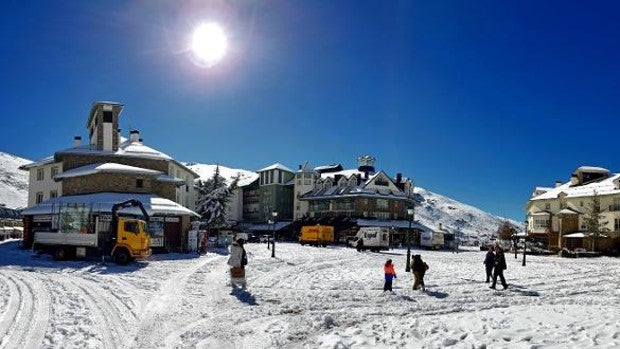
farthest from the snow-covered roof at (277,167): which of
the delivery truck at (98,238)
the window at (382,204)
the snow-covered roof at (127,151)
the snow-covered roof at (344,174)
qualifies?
the delivery truck at (98,238)

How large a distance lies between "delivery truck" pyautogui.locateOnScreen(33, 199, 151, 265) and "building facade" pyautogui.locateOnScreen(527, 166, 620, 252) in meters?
46.1

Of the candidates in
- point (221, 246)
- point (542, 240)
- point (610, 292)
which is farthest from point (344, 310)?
point (542, 240)

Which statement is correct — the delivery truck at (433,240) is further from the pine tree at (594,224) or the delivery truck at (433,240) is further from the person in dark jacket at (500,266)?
the person in dark jacket at (500,266)

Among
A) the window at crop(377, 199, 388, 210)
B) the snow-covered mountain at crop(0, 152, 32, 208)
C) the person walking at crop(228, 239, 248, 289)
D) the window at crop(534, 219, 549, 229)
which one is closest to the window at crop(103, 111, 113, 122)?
the person walking at crop(228, 239, 248, 289)

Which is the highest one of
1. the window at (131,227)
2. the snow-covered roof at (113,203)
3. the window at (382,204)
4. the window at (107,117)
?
the window at (107,117)

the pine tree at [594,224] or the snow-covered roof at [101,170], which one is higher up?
the snow-covered roof at [101,170]

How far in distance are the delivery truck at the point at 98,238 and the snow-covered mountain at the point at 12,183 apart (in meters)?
109

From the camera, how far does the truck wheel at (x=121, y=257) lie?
1010 inches

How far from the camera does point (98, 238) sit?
27.4 meters

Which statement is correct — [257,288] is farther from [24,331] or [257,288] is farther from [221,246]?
[221,246]

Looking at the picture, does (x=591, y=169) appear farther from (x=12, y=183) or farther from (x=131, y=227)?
(x=12, y=183)

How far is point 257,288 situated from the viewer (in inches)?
753

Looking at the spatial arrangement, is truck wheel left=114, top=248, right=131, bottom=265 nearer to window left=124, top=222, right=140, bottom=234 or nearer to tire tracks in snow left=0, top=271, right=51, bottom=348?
window left=124, top=222, right=140, bottom=234

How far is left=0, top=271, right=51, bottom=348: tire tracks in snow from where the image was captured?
980 cm
